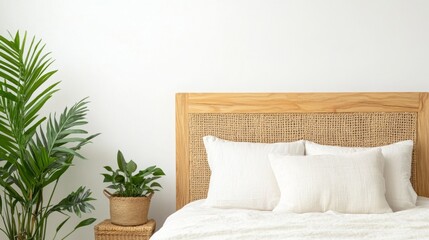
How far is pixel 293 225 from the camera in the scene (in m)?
2.68

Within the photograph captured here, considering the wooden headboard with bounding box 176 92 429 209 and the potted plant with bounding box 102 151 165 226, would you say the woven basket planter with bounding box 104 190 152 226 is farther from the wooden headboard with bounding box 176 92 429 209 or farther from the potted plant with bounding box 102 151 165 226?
the wooden headboard with bounding box 176 92 429 209

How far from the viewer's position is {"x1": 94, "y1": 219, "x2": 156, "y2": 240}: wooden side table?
135 inches

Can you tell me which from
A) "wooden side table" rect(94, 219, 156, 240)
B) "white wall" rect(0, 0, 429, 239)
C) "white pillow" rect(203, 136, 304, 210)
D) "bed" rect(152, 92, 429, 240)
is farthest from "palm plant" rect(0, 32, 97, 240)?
"white pillow" rect(203, 136, 304, 210)

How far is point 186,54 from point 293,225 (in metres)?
1.51

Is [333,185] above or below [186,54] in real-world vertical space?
below

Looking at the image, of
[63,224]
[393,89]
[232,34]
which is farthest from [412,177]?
[63,224]

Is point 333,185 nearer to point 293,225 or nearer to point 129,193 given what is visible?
point 293,225

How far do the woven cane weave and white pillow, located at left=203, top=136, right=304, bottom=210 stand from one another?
19 centimetres

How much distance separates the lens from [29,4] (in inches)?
151

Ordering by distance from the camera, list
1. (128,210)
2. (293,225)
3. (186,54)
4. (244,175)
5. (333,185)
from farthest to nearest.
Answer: (186,54), (128,210), (244,175), (333,185), (293,225)

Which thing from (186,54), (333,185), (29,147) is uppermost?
(186,54)

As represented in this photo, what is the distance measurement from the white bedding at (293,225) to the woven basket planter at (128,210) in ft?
1.37

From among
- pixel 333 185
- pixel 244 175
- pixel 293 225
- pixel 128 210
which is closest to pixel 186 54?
pixel 244 175

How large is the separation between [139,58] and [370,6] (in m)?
1.44
